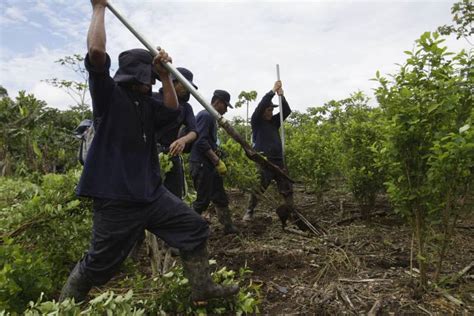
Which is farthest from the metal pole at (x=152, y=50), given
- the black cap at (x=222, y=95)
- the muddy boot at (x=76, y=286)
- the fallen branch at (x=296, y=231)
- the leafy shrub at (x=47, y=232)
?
the fallen branch at (x=296, y=231)

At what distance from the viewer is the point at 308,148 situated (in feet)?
23.0

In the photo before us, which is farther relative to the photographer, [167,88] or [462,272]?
[462,272]

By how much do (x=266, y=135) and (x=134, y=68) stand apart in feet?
13.6

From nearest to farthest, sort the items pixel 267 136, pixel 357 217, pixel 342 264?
pixel 342 264 < pixel 357 217 < pixel 267 136

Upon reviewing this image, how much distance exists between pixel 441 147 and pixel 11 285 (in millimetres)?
3202

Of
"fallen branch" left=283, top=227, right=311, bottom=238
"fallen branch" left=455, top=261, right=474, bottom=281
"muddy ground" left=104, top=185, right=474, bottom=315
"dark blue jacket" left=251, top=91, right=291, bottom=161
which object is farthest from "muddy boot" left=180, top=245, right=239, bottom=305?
"dark blue jacket" left=251, top=91, right=291, bottom=161

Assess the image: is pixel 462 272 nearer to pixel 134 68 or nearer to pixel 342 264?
pixel 342 264

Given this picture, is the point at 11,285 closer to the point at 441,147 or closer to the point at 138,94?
the point at 138,94

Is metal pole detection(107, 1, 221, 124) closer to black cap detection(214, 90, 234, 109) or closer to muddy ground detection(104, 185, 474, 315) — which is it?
muddy ground detection(104, 185, 474, 315)

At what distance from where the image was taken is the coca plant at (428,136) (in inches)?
A: 115

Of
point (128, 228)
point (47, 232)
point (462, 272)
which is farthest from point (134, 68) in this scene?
point (462, 272)

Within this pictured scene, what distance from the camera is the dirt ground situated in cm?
324

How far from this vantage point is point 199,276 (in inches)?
113

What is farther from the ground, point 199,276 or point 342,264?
point 199,276
